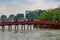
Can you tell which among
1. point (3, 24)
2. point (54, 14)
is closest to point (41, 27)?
point (54, 14)

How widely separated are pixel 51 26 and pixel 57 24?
Result: 13.9 metres

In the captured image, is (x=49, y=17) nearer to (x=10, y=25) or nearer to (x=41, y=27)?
(x=41, y=27)

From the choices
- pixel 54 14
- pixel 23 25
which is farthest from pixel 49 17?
pixel 23 25

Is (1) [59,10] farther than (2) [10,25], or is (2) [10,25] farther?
(1) [59,10]

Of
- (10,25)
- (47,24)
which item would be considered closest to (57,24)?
(47,24)

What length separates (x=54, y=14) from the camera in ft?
587

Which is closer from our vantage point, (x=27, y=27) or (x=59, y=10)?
(x=27, y=27)

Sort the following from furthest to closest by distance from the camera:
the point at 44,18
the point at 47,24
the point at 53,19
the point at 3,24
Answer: the point at 44,18, the point at 53,19, the point at 47,24, the point at 3,24

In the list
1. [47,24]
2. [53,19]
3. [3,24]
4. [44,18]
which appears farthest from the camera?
[44,18]

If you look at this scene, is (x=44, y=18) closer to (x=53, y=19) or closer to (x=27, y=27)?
(x=53, y=19)

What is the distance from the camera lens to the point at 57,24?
148m

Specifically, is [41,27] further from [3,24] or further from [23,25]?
[3,24]

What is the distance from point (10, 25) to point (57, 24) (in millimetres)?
19943

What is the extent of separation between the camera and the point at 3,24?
140875mm
